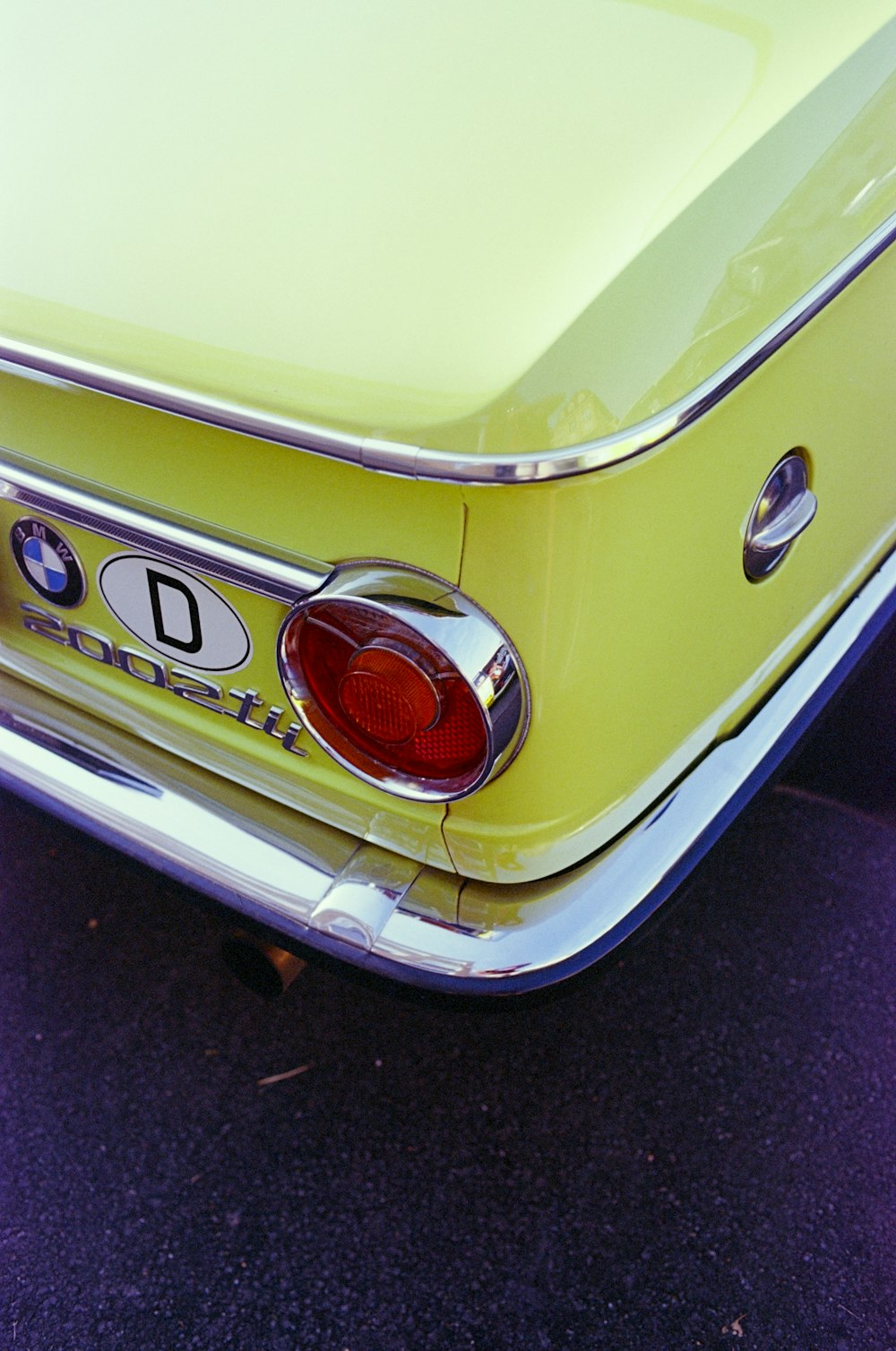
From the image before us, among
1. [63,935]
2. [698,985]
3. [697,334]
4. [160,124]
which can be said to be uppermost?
[697,334]

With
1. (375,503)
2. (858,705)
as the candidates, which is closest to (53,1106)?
(375,503)

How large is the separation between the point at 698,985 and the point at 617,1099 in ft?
0.95

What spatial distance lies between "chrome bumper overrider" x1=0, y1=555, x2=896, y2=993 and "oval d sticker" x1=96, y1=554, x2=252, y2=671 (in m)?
0.19

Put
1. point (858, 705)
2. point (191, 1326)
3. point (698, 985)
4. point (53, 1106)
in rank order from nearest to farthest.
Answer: point (191, 1326) → point (53, 1106) → point (698, 985) → point (858, 705)

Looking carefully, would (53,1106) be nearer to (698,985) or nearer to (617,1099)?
(617,1099)

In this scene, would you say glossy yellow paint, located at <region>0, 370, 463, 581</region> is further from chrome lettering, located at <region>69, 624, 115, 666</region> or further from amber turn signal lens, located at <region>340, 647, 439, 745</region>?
chrome lettering, located at <region>69, 624, 115, 666</region>

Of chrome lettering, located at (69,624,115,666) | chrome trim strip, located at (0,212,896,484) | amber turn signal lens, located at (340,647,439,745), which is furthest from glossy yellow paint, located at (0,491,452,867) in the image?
chrome trim strip, located at (0,212,896,484)

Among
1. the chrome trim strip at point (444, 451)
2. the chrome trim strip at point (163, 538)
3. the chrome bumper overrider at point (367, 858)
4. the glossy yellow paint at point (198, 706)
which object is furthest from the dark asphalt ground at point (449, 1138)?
the chrome trim strip at point (444, 451)

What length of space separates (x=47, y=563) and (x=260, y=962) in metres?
0.60

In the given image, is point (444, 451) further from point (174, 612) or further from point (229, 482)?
point (174, 612)

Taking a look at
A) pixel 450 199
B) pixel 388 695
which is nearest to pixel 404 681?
pixel 388 695

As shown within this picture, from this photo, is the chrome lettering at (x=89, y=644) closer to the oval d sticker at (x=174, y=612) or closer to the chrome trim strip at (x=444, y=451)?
the oval d sticker at (x=174, y=612)

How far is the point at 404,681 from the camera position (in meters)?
1.13

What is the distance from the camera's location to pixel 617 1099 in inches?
73.0
